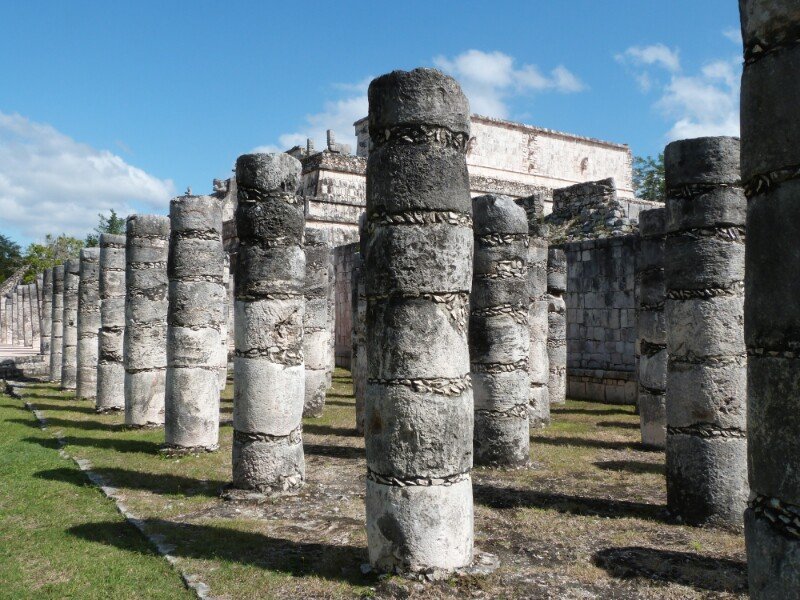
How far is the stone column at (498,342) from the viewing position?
9.19 meters

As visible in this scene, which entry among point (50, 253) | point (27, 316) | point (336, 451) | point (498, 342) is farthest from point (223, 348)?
point (50, 253)

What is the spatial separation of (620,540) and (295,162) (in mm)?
5435

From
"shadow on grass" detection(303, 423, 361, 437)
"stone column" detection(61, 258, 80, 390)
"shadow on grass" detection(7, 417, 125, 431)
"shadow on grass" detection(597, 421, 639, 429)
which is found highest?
"stone column" detection(61, 258, 80, 390)

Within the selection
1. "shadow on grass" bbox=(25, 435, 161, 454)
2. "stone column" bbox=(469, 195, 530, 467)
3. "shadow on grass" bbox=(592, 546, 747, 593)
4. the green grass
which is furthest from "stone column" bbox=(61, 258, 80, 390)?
"shadow on grass" bbox=(592, 546, 747, 593)

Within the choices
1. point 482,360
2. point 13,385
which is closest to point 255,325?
point 482,360

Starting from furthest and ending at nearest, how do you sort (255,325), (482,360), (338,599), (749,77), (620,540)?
(482,360) → (255,325) → (620,540) → (338,599) → (749,77)

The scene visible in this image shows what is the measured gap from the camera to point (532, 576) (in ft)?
18.0

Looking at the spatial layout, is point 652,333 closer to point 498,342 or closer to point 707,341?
point 498,342

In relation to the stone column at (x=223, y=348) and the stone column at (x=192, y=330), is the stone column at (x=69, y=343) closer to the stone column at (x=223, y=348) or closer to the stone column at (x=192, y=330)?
the stone column at (x=223, y=348)

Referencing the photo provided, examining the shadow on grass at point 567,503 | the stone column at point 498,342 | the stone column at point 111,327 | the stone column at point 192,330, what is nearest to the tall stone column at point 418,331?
the shadow on grass at point 567,503

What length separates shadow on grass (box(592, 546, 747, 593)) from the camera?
17.7ft

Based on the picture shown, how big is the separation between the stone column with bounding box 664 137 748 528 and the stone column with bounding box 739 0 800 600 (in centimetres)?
420

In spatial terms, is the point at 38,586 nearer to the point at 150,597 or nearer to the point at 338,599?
the point at 150,597

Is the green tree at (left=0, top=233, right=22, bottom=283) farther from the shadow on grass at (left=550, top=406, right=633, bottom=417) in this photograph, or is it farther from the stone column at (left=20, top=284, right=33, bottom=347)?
the shadow on grass at (left=550, top=406, right=633, bottom=417)
